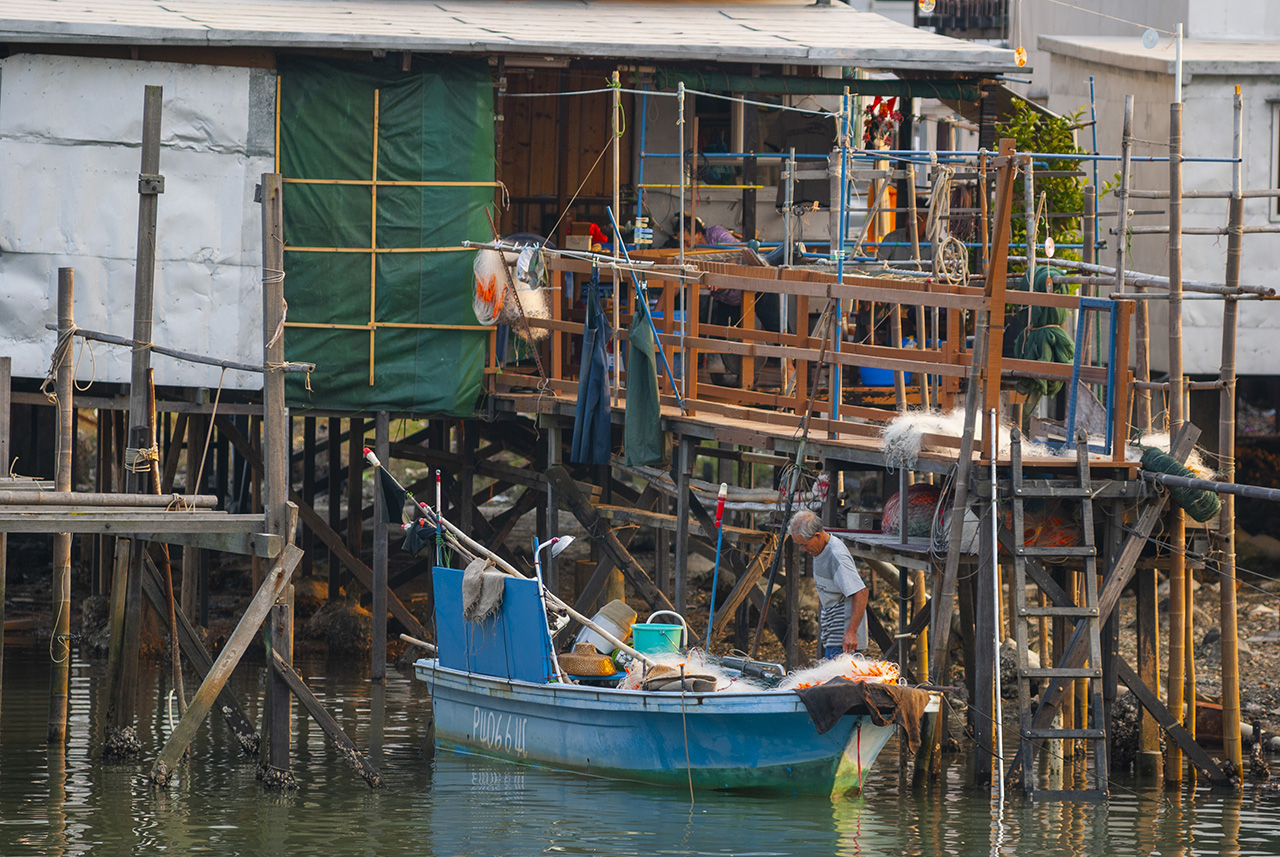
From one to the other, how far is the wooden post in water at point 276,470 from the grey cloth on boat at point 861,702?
142 inches

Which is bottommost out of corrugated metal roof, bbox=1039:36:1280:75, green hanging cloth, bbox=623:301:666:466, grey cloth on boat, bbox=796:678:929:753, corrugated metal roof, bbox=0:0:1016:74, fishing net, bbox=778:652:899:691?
grey cloth on boat, bbox=796:678:929:753

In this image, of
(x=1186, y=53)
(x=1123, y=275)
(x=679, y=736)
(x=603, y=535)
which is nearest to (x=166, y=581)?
(x=603, y=535)

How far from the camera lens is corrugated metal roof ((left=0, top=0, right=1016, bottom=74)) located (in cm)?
1789

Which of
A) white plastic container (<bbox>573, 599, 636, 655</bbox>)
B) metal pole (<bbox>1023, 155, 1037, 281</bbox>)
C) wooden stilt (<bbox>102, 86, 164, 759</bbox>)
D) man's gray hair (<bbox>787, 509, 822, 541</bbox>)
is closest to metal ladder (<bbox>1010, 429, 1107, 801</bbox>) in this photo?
man's gray hair (<bbox>787, 509, 822, 541</bbox>)

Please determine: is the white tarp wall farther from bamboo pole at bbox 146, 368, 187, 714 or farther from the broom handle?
the broom handle

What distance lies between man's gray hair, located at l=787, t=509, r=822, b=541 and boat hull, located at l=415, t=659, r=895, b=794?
4.17ft

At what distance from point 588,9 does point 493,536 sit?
19.2ft

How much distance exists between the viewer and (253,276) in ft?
61.8

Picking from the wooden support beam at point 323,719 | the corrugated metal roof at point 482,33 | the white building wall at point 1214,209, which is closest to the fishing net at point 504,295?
the corrugated metal roof at point 482,33

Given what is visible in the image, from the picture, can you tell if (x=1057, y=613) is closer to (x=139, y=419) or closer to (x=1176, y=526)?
(x=1176, y=526)

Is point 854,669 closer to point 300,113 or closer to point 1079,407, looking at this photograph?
point 1079,407

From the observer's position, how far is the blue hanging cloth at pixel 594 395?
664 inches

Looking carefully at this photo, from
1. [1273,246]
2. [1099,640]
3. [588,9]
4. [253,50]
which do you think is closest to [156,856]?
[1099,640]

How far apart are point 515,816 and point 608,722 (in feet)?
3.78
